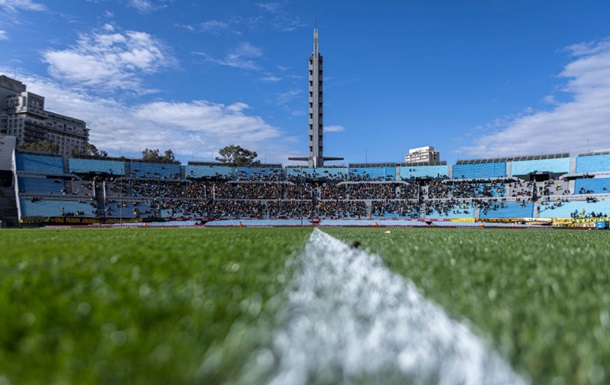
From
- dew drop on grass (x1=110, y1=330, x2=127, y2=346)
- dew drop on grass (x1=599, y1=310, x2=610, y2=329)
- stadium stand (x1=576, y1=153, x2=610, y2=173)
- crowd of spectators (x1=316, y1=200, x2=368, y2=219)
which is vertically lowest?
crowd of spectators (x1=316, y1=200, x2=368, y2=219)

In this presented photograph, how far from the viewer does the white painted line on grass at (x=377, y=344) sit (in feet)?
5.16

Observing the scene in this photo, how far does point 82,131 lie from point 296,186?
5711 inches

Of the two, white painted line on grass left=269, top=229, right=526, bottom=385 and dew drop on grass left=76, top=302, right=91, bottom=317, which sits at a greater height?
dew drop on grass left=76, top=302, right=91, bottom=317

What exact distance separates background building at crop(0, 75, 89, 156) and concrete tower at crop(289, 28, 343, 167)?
93244 mm

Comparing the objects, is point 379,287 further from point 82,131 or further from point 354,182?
point 82,131

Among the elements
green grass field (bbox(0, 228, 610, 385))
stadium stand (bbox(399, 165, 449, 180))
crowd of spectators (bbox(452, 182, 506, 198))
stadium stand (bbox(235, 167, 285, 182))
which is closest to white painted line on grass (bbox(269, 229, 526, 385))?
green grass field (bbox(0, 228, 610, 385))

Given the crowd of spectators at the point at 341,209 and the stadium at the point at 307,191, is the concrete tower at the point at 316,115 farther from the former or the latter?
the crowd of spectators at the point at 341,209

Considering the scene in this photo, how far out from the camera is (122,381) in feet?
4.72

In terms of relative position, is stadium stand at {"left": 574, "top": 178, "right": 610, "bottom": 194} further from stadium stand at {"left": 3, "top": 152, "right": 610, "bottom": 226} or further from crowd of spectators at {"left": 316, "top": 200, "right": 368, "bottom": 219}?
crowd of spectators at {"left": 316, "top": 200, "right": 368, "bottom": 219}

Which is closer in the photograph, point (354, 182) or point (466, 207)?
point (466, 207)

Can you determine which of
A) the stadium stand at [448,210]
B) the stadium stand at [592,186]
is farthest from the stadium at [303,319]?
the stadium stand at [592,186]

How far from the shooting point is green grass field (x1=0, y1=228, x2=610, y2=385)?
1.58m

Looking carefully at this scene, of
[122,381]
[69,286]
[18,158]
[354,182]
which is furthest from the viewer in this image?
[354,182]

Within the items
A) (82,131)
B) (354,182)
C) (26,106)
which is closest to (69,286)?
(354,182)
